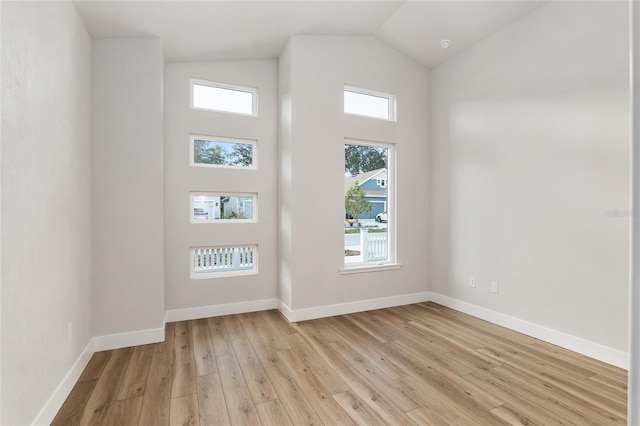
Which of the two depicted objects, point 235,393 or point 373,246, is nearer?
point 235,393

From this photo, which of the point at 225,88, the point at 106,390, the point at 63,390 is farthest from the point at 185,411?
the point at 225,88

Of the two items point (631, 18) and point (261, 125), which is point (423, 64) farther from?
point (631, 18)

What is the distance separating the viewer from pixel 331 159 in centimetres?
384

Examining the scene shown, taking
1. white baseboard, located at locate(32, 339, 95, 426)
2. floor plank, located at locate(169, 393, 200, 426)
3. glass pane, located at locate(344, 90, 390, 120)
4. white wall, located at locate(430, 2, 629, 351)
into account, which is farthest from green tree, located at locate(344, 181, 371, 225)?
white baseboard, located at locate(32, 339, 95, 426)

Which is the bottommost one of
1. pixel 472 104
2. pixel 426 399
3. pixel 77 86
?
pixel 426 399

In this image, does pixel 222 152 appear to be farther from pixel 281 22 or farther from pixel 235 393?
pixel 235 393

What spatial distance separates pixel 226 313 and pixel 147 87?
2.45m

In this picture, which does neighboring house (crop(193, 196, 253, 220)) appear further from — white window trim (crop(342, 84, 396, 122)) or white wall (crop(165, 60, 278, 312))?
white window trim (crop(342, 84, 396, 122))

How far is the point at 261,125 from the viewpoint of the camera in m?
3.98

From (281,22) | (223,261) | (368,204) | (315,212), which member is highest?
(281,22)

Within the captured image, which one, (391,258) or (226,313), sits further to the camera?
(391,258)

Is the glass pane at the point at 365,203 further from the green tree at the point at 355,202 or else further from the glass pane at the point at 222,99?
the glass pane at the point at 222,99

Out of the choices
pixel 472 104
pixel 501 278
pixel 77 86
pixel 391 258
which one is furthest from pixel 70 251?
pixel 472 104

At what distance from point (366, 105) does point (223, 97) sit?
1.71 m
